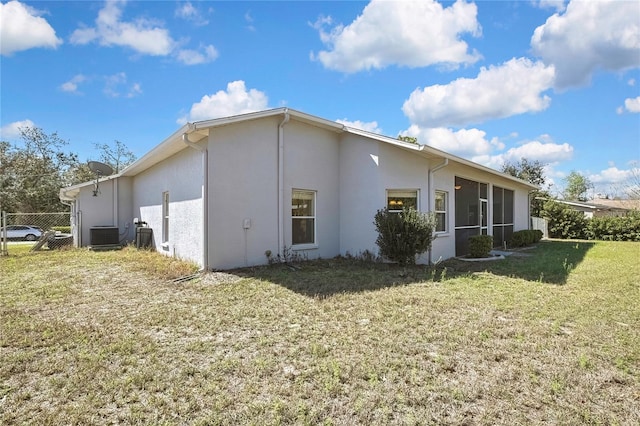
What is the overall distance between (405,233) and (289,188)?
3251 millimetres

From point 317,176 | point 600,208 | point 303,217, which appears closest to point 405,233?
point 303,217

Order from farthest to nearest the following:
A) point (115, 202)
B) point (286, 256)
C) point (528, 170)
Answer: point (528, 170)
point (115, 202)
point (286, 256)

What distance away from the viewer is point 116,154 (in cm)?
3494

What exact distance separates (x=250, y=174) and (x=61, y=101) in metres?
15.3

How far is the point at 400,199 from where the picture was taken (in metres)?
9.76

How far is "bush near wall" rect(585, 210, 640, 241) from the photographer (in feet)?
62.9

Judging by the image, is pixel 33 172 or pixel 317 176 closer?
pixel 317 176

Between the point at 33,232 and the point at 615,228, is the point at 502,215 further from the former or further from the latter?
the point at 33,232

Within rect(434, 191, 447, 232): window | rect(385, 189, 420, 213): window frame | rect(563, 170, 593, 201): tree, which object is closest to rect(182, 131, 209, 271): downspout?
rect(385, 189, 420, 213): window frame

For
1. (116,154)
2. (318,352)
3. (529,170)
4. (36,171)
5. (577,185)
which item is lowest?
(318,352)

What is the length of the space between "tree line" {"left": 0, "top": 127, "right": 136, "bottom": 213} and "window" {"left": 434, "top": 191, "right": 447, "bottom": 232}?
24903mm

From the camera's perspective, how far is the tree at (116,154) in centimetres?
3431

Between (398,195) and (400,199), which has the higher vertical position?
(398,195)

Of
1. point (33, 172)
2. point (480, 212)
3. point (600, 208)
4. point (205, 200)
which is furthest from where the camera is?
point (600, 208)
